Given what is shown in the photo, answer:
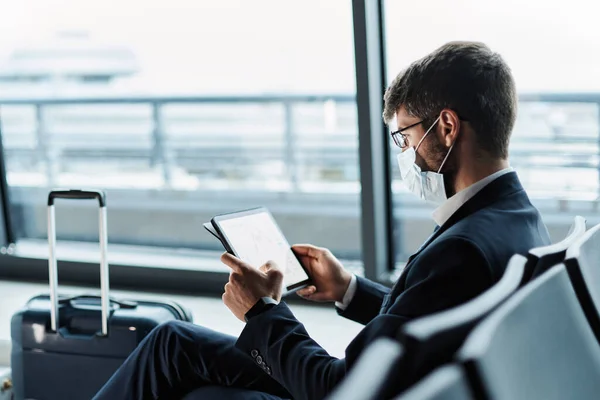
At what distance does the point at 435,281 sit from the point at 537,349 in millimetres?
430

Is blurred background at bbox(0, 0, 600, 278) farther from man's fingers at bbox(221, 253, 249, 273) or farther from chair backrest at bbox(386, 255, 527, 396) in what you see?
chair backrest at bbox(386, 255, 527, 396)

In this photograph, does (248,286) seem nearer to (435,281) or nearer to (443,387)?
(435,281)

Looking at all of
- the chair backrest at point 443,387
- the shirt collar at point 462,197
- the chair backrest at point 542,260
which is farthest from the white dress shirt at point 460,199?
the chair backrest at point 443,387

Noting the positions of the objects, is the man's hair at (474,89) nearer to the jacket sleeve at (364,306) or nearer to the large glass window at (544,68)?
the jacket sleeve at (364,306)

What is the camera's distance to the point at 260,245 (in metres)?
2.13

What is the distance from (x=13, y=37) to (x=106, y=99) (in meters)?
0.56

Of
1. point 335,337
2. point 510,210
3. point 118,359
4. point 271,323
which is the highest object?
point 510,210

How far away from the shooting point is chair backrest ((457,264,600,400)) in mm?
807

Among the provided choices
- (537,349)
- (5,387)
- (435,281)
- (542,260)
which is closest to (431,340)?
(537,349)

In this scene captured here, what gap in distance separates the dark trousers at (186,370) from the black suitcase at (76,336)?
393mm

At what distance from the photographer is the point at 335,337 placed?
10.3 feet

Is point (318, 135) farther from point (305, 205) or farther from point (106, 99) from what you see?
point (106, 99)

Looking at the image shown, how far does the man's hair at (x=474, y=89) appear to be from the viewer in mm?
1578

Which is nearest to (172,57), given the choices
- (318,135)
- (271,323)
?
(318,135)
